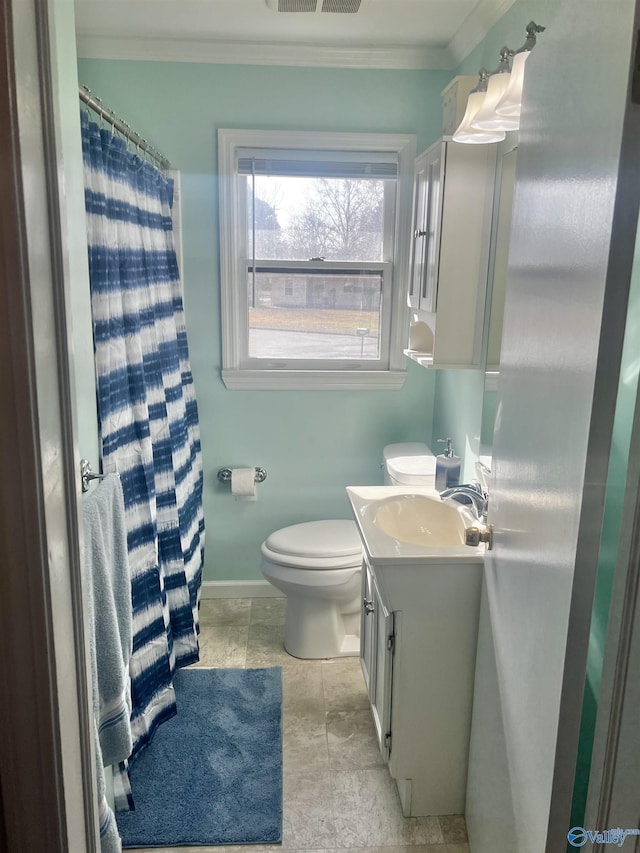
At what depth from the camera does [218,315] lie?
2975mm

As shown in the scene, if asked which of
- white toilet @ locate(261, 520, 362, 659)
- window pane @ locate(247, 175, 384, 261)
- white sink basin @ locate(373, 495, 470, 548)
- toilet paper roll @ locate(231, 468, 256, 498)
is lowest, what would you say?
white toilet @ locate(261, 520, 362, 659)

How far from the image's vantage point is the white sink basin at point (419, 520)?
2160 millimetres

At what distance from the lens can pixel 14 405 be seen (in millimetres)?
803

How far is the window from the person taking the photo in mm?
2850

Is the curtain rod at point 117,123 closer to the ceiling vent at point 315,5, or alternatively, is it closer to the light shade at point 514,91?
the ceiling vent at point 315,5

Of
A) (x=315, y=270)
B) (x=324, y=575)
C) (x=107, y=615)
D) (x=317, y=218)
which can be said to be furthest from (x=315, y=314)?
(x=107, y=615)

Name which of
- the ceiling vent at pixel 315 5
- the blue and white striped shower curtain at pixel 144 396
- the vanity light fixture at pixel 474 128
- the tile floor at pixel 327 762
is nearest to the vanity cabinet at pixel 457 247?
the vanity light fixture at pixel 474 128

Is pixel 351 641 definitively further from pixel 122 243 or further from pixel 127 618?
pixel 122 243

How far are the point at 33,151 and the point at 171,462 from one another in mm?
1601

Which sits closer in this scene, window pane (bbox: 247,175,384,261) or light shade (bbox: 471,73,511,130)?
light shade (bbox: 471,73,511,130)

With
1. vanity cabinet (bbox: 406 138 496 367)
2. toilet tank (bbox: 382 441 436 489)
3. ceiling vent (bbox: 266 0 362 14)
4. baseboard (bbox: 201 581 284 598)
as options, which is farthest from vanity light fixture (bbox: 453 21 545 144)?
baseboard (bbox: 201 581 284 598)

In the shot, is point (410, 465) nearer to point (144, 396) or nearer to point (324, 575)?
point (324, 575)

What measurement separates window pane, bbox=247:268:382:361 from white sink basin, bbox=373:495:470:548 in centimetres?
109

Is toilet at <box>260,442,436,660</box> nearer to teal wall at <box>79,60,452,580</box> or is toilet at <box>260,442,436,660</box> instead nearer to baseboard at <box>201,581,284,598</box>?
teal wall at <box>79,60,452,580</box>
